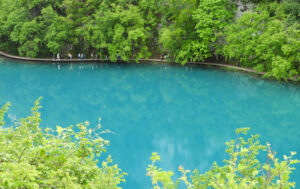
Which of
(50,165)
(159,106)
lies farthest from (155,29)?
(50,165)

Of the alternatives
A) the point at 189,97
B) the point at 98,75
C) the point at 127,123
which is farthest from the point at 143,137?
the point at 98,75

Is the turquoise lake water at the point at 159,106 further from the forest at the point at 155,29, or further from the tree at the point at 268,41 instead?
the forest at the point at 155,29

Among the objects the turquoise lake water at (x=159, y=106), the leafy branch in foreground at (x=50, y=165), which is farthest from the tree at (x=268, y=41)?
the leafy branch in foreground at (x=50, y=165)

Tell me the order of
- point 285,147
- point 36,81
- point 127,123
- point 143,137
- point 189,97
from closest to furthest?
point 285,147, point 143,137, point 127,123, point 189,97, point 36,81

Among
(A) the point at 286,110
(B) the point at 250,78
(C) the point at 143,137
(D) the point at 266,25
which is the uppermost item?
(D) the point at 266,25

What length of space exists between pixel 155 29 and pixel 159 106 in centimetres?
1170

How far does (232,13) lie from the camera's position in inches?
930

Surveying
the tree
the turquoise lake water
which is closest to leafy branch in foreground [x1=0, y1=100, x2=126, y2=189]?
the turquoise lake water

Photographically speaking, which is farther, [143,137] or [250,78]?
[250,78]

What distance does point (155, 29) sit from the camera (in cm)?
2686

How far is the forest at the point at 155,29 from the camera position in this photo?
2016cm

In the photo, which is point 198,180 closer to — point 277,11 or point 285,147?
point 285,147

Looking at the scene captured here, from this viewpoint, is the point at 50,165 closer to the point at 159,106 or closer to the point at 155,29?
the point at 159,106

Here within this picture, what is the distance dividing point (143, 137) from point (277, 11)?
14.3 meters
